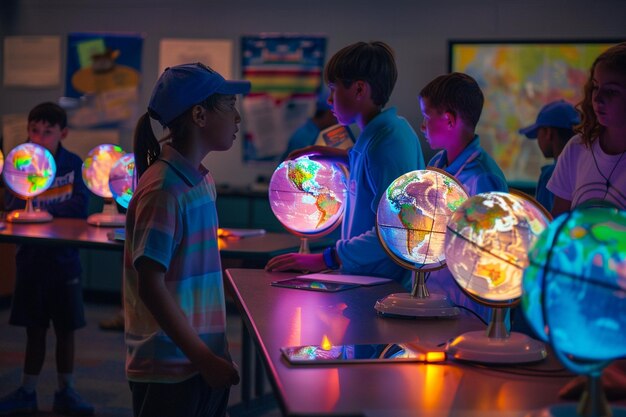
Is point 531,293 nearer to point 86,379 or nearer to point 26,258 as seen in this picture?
point 26,258

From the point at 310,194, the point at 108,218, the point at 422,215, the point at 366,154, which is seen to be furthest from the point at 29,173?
the point at 422,215

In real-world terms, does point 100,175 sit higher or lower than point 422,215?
higher

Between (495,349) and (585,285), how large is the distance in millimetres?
514

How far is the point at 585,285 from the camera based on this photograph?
1.64 metres

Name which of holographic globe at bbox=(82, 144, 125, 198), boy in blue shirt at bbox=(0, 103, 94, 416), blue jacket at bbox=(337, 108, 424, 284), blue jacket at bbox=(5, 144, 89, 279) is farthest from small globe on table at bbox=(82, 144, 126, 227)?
blue jacket at bbox=(337, 108, 424, 284)

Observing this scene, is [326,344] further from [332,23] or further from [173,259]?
[332,23]

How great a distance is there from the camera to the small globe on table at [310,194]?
375 cm

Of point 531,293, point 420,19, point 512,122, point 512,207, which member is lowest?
point 531,293

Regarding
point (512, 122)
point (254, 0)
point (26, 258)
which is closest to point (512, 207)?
point (26, 258)

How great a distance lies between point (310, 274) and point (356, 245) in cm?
25

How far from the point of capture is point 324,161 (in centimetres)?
384

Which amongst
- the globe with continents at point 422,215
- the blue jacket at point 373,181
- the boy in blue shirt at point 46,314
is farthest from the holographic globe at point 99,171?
the globe with continents at point 422,215

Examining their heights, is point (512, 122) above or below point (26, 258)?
above

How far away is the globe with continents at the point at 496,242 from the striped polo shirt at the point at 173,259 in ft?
2.40
